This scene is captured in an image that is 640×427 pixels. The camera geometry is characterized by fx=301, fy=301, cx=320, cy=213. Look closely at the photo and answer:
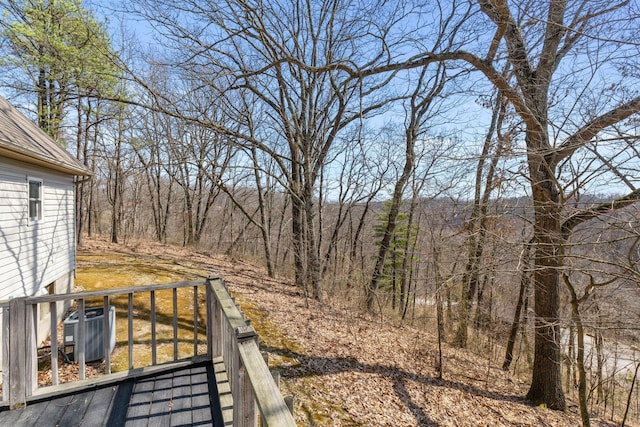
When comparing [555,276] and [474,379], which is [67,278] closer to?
[474,379]

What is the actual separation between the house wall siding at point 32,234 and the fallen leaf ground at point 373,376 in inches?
168

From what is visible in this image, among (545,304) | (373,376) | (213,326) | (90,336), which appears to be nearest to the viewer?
(213,326)

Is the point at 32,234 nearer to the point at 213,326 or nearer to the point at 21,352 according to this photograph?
the point at 21,352

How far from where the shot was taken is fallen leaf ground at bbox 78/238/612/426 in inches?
178

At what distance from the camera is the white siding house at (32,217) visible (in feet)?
17.3

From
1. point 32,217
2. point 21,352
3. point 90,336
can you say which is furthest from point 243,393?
point 32,217

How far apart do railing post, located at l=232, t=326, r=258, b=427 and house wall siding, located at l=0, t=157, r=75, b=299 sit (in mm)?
5674

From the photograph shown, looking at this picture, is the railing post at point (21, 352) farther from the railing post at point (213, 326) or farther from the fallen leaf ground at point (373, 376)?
the fallen leaf ground at point (373, 376)

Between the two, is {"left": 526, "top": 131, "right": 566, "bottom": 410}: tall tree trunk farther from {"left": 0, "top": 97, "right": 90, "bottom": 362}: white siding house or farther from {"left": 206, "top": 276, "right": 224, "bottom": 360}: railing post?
{"left": 0, "top": 97, "right": 90, "bottom": 362}: white siding house

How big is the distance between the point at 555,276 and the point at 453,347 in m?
4.21

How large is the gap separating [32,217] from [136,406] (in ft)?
20.1

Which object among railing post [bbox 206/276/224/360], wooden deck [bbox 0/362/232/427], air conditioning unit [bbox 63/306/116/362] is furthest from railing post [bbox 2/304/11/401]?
air conditioning unit [bbox 63/306/116/362]

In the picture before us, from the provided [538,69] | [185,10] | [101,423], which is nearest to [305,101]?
[185,10]

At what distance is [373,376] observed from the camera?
5449 millimetres
